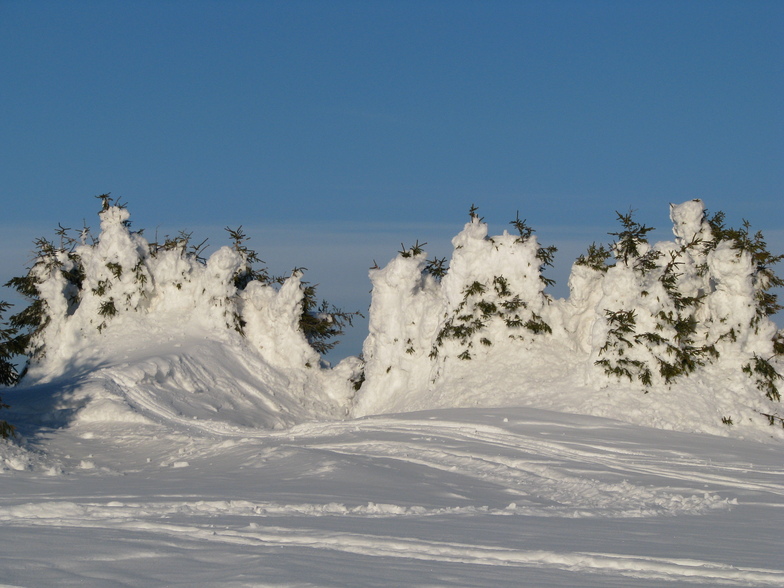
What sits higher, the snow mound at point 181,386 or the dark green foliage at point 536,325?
the dark green foliage at point 536,325

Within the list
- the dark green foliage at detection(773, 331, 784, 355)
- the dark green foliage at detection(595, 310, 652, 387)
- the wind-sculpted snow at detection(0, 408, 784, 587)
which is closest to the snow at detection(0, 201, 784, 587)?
the wind-sculpted snow at detection(0, 408, 784, 587)

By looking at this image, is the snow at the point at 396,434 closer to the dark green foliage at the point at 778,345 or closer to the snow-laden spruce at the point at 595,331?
the snow-laden spruce at the point at 595,331

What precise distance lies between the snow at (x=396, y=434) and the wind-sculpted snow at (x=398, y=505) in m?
0.05

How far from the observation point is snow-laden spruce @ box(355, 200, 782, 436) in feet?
67.3

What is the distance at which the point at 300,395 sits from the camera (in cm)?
2742

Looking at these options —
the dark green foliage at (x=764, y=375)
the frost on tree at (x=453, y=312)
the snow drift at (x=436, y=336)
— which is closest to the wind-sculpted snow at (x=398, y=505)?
the snow drift at (x=436, y=336)

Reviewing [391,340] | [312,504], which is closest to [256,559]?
[312,504]

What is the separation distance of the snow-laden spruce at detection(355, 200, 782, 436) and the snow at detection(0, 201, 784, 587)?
7cm

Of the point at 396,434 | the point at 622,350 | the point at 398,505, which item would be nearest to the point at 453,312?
the point at 622,350

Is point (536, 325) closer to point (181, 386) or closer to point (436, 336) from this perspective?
point (436, 336)

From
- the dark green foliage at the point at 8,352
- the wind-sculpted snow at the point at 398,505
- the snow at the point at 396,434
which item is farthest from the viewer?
the dark green foliage at the point at 8,352

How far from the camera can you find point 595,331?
21375 millimetres

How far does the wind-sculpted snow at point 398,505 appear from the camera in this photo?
21.1 ft

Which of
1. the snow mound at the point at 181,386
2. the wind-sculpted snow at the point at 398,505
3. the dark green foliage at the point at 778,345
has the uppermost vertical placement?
the dark green foliage at the point at 778,345
